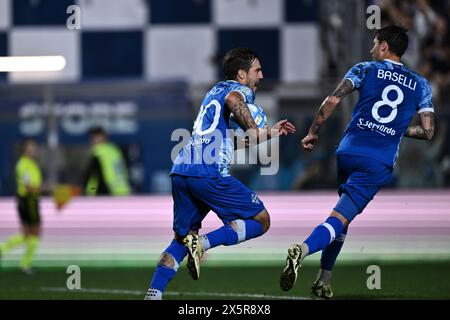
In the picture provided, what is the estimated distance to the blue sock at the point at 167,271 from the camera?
5.88 meters

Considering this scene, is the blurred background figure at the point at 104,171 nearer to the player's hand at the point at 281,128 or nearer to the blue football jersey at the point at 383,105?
the blue football jersey at the point at 383,105

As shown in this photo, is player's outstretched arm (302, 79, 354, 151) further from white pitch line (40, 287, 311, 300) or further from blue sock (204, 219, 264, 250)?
white pitch line (40, 287, 311, 300)

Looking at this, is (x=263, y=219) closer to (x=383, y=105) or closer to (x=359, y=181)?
(x=359, y=181)

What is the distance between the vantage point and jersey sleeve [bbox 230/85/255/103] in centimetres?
588

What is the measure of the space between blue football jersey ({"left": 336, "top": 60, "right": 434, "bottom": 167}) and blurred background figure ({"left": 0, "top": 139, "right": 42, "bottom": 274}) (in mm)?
4308

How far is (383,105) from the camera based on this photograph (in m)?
6.18

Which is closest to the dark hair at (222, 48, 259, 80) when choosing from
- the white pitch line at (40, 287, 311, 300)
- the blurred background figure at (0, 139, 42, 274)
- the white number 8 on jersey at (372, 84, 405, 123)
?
the white number 8 on jersey at (372, 84, 405, 123)

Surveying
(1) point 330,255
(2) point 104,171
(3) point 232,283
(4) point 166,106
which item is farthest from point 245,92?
(4) point 166,106

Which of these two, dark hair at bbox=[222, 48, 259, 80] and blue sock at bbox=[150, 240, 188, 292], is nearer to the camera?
blue sock at bbox=[150, 240, 188, 292]

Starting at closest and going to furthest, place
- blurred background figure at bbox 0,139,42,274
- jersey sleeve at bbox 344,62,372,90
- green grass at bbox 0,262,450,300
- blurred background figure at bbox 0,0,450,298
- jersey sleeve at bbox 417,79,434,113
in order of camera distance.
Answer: jersey sleeve at bbox 344,62,372,90, jersey sleeve at bbox 417,79,434,113, green grass at bbox 0,262,450,300, blurred background figure at bbox 0,139,42,274, blurred background figure at bbox 0,0,450,298

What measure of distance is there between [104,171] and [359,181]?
4611mm

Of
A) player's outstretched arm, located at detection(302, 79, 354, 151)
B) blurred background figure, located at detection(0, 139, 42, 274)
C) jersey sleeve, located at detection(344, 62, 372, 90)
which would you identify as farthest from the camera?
blurred background figure, located at detection(0, 139, 42, 274)

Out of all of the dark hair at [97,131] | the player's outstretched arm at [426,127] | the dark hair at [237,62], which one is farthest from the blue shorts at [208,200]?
the dark hair at [97,131]

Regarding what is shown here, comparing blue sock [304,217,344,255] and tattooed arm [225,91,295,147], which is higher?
tattooed arm [225,91,295,147]
